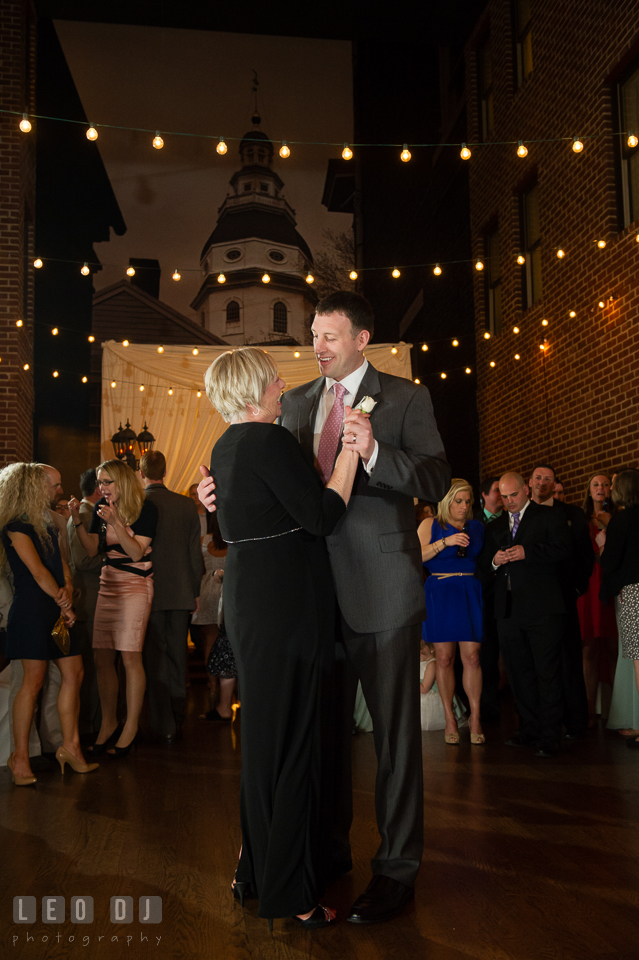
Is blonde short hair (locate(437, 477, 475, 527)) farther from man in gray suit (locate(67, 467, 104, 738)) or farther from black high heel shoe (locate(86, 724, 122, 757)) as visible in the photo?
black high heel shoe (locate(86, 724, 122, 757))

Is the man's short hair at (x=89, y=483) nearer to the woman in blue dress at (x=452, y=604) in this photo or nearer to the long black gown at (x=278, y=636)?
the woman in blue dress at (x=452, y=604)

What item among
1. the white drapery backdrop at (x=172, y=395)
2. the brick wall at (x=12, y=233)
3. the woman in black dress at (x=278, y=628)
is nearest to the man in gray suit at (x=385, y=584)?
the woman in black dress at (x=278, y=628)

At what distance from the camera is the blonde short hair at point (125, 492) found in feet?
15.5

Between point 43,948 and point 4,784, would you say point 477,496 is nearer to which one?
point 4,784

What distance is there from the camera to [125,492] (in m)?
4.75

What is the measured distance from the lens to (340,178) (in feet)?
46.2

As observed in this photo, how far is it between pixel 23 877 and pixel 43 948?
593 mm

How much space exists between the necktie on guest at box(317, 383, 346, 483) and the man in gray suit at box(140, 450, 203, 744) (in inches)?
118

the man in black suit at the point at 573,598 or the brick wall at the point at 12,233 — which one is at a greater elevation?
the brick wall at the point at 12,233

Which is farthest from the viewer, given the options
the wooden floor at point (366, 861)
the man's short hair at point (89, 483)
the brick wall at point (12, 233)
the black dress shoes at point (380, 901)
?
the brick wall at point (12, 233)

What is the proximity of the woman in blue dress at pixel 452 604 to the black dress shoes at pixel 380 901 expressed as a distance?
265cm

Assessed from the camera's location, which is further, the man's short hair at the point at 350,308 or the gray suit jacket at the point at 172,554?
the gray suit jacket at the point at 172,554

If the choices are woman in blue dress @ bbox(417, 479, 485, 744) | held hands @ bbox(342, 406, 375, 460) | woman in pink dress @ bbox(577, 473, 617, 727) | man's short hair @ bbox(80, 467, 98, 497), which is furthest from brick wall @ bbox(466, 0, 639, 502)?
held hands @ bbox(342, 406, 375, 460)

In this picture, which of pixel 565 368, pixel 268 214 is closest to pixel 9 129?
pixel 268 214
